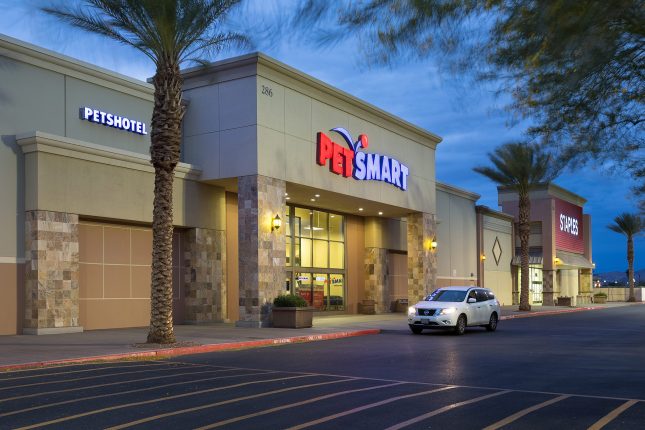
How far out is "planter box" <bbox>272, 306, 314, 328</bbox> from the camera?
25922mm

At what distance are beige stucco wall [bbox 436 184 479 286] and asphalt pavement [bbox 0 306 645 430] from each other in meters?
27.1

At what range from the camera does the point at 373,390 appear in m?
11.5

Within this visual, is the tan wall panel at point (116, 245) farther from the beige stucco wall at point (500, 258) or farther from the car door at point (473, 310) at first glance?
the beige stucco wall at point (500, 258)

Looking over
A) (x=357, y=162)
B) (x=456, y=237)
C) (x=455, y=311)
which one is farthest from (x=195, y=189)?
(x=456, y=237)

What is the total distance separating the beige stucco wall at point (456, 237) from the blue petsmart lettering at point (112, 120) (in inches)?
853

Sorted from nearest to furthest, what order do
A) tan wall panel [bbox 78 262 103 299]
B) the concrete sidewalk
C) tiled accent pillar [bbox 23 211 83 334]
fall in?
the concrete sidewalk, tiled accent pillar [bbox 23 211 83 334], tan wall panel [bbox 78 262 103 299]

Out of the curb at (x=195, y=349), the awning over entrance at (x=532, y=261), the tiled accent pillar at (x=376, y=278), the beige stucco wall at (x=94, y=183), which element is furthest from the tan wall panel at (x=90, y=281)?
the awning over entrance at (x=532, y=261)

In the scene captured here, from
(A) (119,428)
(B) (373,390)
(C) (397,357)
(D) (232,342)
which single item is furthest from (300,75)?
(A) (119,428)

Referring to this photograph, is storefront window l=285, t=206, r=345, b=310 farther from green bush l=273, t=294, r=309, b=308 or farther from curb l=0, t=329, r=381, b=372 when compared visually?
curb l=0, t=329, r=381, b=372

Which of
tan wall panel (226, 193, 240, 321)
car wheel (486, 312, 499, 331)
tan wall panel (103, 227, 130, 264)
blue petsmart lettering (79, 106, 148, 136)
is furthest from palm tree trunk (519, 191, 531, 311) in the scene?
tan wall panel (103, 227, 130, 264)

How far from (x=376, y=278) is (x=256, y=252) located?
1385 centimetres

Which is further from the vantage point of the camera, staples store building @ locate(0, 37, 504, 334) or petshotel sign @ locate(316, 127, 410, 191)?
petshotel sign @ locate(316, 127, 410, 191)

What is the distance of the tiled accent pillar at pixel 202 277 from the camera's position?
27.8 meters

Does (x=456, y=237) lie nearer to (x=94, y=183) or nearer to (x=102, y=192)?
(x=102, y=192)
